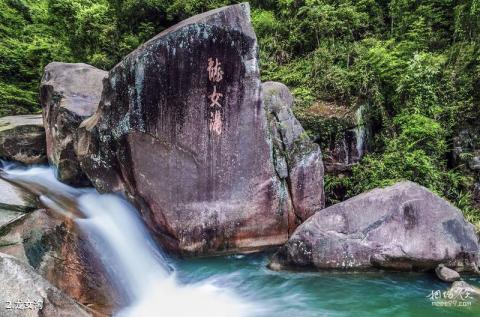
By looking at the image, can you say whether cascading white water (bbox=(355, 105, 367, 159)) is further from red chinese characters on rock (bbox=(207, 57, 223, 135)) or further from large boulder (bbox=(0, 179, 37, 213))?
large boulder (bbox=(0, 179, 37, 213))

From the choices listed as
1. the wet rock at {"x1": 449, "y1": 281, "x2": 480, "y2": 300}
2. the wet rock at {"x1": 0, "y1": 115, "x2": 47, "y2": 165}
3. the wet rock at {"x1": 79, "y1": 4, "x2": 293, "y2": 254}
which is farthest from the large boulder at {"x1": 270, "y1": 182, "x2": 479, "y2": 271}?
the wet rock at {"x1": 0, "y1": 115, "x2": 47, "y2": 165}

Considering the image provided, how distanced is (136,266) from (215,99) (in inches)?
130

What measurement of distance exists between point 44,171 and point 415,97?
377 inches

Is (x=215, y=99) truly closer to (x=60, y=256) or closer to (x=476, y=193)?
(x=60, y=256)

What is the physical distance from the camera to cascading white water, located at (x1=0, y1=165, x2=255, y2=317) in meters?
5.46

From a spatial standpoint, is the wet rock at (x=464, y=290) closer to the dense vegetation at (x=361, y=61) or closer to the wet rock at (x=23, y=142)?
the dense vegetation at (x=361, y=61)

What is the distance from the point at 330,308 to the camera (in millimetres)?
5379

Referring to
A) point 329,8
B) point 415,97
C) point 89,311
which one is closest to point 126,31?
point 329,8

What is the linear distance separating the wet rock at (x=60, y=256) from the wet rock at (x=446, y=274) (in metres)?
5.22

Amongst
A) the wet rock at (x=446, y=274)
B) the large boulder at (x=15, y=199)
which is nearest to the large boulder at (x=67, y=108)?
the large boulder at (x=15, y=199)

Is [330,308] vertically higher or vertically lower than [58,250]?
lower

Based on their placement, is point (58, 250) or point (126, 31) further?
point (126, 31)

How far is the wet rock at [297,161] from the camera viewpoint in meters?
7.16

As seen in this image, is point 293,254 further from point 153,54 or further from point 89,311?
point 153,54
